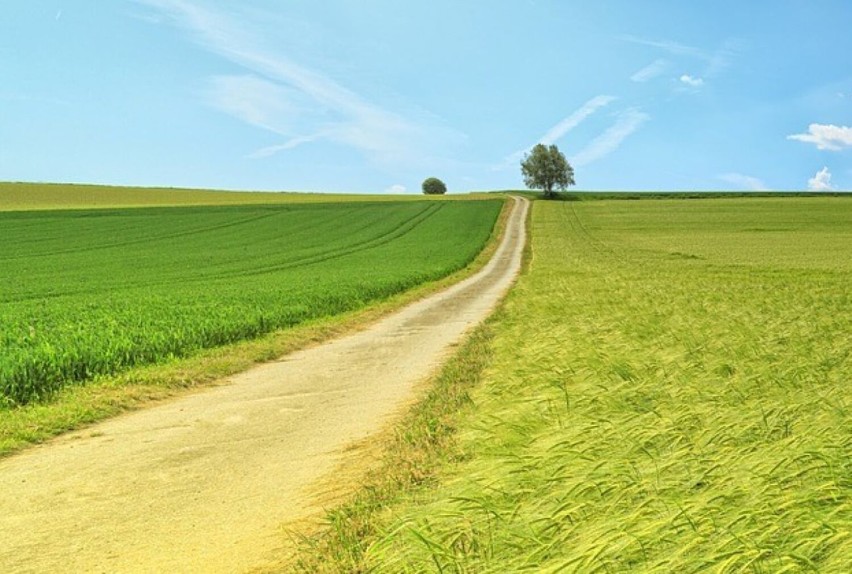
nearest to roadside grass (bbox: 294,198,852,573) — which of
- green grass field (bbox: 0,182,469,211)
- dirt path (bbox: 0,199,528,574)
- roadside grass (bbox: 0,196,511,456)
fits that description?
dirt path (bbox: 0,199,528,574)

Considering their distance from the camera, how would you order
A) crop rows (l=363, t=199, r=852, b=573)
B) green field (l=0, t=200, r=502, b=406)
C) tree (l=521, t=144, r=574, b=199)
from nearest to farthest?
1. crop rows (l=363, t=199, r=852, b=573)
2. green field (l=0, t=200, r=502, b=406)
3. tree (l=521, t=144, r=574, b=199)

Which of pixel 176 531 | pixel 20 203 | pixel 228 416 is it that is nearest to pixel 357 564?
pixel 176 531

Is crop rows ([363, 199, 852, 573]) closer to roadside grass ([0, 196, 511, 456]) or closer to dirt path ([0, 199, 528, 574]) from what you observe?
dirt path ([0, 199, 528, 574])

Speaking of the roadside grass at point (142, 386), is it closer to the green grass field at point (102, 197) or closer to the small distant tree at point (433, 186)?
the green grass field at point (102, 197)

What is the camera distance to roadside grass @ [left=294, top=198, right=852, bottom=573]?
341cm

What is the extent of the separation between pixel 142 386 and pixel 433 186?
167 meters

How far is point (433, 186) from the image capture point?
17662 centimetres

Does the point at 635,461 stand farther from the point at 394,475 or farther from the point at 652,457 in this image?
the point at 394,475

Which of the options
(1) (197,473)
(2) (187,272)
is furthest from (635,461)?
(2) (187,272)

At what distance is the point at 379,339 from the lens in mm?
17734

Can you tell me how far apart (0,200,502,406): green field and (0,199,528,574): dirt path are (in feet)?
8.98

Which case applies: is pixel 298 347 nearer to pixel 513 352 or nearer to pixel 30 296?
pixel 513 352

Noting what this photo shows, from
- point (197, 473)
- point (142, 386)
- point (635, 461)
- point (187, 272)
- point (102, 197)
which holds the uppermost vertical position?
point (102, 197)

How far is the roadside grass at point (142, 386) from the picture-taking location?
9.72 meters
